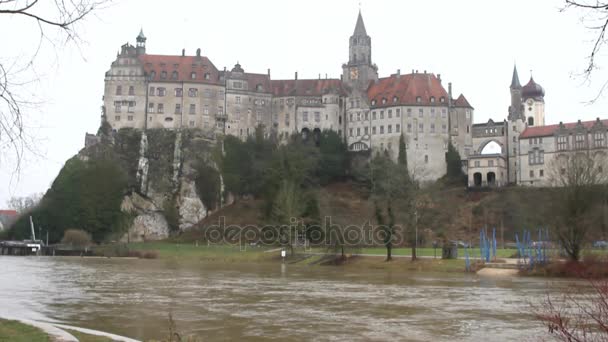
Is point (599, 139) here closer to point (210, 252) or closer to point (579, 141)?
point (579, 141)

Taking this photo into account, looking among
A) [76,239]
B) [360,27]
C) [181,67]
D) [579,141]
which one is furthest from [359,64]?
[76,239]

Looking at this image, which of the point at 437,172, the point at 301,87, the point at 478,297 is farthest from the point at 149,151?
the point at 478,297

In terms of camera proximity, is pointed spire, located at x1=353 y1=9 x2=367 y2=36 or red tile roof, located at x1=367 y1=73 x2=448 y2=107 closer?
red tile roof, located at x1=367 y1=73 x2=448 y2=107

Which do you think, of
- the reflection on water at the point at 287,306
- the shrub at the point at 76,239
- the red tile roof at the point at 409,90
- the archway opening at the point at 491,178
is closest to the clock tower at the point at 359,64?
the red tile roof at the point at 409,90

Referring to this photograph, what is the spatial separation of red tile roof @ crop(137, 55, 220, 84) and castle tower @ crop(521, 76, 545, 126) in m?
54.1

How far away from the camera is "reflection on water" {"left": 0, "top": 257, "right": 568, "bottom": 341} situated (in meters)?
18.2

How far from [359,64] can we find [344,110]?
1004cm

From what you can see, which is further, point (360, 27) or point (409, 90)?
point (360, 27)

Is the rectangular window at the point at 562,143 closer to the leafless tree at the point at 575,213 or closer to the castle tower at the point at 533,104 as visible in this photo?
the castle tower at the point at 533,104

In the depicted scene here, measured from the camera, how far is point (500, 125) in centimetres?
9962

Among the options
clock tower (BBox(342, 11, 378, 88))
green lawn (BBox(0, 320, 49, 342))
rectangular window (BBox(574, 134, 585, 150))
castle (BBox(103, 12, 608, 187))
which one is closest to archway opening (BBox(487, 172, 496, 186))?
castle (BBox(103, 12, 608, 187))

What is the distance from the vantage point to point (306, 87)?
359 ft

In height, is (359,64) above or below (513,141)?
above

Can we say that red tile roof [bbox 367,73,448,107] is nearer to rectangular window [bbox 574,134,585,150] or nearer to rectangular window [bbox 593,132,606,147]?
rectangular window [bbox 574,134,585,150]
